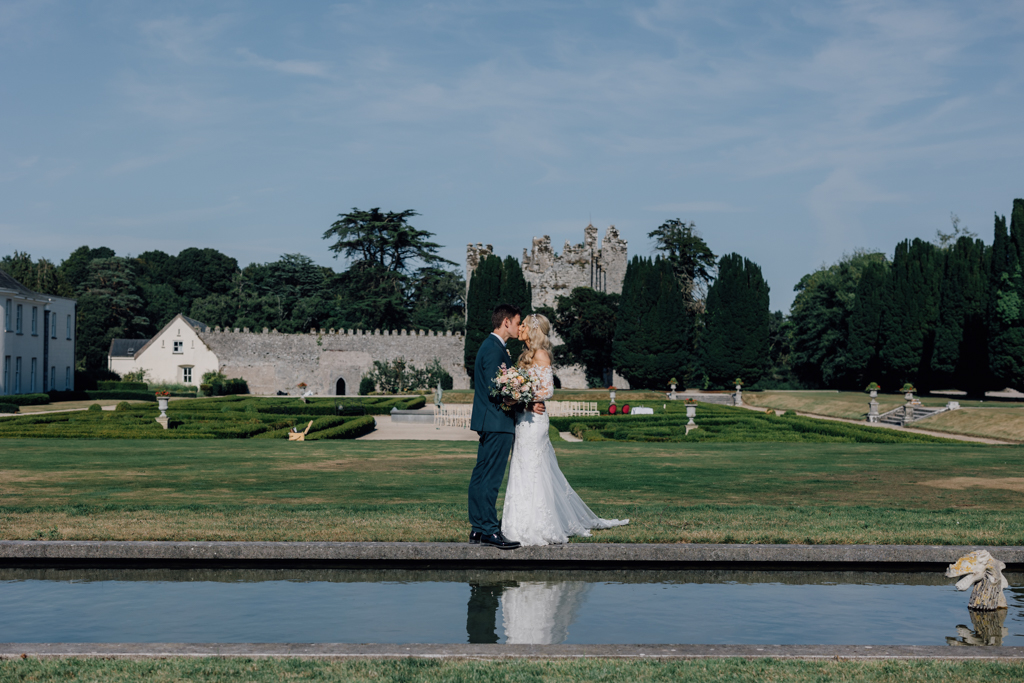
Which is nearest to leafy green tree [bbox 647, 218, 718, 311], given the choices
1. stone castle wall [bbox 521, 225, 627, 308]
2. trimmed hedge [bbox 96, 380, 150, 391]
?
stone castle wall [bbox 521, 225, 627, 308]

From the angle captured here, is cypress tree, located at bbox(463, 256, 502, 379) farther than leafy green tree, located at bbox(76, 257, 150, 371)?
No

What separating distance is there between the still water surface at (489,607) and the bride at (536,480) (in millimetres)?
443

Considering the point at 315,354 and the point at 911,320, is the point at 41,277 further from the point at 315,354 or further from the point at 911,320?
the point at 911,320

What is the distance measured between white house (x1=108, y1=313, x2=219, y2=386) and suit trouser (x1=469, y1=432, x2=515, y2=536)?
187ft

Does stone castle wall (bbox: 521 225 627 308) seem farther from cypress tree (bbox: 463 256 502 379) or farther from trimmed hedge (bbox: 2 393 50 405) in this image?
trimmed hedge (bbox: 2 393 50 405)

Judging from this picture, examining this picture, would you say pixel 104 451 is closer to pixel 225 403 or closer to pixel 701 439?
pixel 701 439

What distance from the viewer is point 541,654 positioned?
193 inches

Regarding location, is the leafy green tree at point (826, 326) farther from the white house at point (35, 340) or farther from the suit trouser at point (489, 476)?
the suit trouser at point (489, 476)

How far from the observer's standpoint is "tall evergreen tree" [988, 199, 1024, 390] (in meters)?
39.5

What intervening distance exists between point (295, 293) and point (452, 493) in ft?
213

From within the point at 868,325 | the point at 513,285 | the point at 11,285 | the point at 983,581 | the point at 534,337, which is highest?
the point at 513,285

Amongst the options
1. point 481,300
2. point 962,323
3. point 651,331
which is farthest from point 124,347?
point 962,323

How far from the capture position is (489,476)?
297 inches

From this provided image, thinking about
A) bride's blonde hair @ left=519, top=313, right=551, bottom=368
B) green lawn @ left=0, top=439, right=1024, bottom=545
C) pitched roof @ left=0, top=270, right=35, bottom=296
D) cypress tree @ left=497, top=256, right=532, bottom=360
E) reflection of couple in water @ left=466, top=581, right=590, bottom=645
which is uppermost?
cypress tree @ left=497, top=256, right=532, bottom=360
